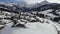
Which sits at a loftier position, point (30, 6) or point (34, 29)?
point (30, 6)

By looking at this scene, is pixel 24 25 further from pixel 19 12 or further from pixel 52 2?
pixel 52 2

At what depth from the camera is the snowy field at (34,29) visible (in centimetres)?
121

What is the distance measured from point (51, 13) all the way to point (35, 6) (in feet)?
0.63

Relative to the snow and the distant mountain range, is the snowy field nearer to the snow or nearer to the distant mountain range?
the snow

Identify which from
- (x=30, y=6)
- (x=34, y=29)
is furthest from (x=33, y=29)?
(x=30, y=6)

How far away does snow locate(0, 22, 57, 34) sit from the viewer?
121 cm

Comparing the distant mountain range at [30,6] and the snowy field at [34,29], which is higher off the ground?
the distant mountain range at [30,6]

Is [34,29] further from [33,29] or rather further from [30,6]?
[30,6]

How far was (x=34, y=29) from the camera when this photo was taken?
1238 millimetres

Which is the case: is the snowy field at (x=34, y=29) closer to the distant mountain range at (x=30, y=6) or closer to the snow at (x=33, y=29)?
the snow at (x=33, y=29)

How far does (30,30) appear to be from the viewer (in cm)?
122

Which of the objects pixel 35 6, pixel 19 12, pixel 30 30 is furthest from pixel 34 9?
pixel 30 30

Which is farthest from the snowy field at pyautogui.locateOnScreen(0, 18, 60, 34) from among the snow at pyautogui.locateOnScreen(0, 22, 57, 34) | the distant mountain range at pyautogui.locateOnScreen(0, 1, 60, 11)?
the distant mountain range at pyautogui.locateOnScreen(0, 1, 60, 11)

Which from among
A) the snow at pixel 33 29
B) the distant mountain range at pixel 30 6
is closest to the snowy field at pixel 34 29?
the snow at pixel 33 29
